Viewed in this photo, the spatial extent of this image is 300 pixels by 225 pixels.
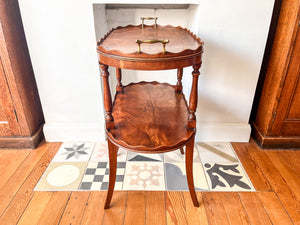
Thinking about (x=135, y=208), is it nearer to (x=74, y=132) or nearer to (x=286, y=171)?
(x=74, y=132)

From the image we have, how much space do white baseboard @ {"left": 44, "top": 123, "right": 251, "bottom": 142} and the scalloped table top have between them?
78 centimetres

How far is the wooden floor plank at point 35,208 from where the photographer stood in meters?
1.28

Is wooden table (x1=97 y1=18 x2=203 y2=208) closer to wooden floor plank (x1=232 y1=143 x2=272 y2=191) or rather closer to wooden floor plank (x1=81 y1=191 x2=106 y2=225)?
wooden floor plank (x1=81 y1=191 x2=106 y2=225)

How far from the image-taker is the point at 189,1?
4.85 feet

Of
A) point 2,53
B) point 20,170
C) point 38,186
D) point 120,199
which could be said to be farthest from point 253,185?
point 2,53

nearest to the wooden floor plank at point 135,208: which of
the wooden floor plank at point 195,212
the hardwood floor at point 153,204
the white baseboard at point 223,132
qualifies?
the hardwood floor at point 153,204

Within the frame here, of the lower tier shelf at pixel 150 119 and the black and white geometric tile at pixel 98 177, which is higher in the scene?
the lower tier shelf at pixel 150 119

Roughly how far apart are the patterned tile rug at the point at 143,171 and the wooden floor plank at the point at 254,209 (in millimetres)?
54

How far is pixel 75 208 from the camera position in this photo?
1347 mm

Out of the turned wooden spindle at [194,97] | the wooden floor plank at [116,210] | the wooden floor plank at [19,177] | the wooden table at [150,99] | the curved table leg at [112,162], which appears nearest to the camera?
the wooden table at [150,99]

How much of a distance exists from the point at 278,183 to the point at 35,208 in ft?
5.03

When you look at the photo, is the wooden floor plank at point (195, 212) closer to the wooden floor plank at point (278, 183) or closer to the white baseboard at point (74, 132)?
the wooden floor plank at point (278, 183)

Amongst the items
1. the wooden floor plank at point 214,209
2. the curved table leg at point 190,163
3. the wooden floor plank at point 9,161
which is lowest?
the wooden floor plank at point 214,209

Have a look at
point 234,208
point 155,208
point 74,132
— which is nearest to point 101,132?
point 74,132
